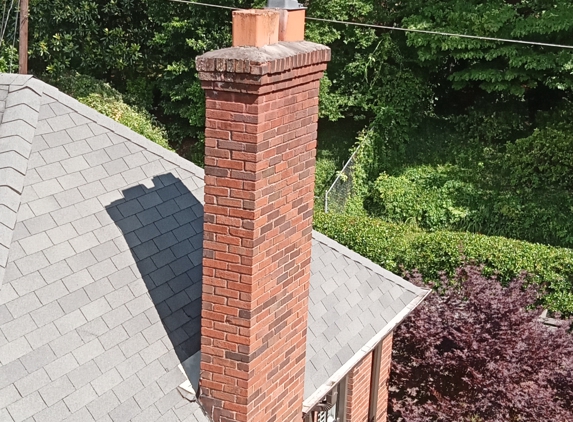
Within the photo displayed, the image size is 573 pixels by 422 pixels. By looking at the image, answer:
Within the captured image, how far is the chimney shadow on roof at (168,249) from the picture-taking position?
6.19m

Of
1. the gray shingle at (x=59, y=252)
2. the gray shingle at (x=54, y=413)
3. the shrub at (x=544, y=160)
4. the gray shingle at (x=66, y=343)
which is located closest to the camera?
the gray shingle at (x=54, y=413)

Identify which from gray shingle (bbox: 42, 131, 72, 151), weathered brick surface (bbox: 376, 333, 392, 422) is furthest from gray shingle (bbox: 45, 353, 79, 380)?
weathered brick surface (bbox: 376, 333, 392, 422)

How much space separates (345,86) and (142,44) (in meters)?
7.06

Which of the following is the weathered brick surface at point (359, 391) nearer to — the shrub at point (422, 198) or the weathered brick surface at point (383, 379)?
the weathered brick surface at point (383, 379)

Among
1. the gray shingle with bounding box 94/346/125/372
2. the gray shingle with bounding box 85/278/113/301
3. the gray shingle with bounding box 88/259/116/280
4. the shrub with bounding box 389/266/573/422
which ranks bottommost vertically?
the shrub with bounding box 389/266/573/422

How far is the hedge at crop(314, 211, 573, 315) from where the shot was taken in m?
12.3

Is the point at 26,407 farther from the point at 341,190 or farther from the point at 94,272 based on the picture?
the point at 341,190

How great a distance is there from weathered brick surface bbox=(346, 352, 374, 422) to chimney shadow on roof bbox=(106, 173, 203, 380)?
2910 millimetres

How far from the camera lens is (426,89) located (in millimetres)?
21406

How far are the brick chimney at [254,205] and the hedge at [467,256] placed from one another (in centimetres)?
726

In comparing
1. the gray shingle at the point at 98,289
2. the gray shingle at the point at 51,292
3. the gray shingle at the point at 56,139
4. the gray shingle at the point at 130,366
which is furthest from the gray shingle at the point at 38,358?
the gray shingle at the point at 56,139

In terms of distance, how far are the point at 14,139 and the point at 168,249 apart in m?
1.68

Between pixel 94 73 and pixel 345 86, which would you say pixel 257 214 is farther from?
pixel 94 73

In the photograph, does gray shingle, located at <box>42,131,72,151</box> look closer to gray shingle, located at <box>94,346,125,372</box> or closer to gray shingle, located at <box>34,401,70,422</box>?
gray shingle, located at <box>94,346,125,372</box>
